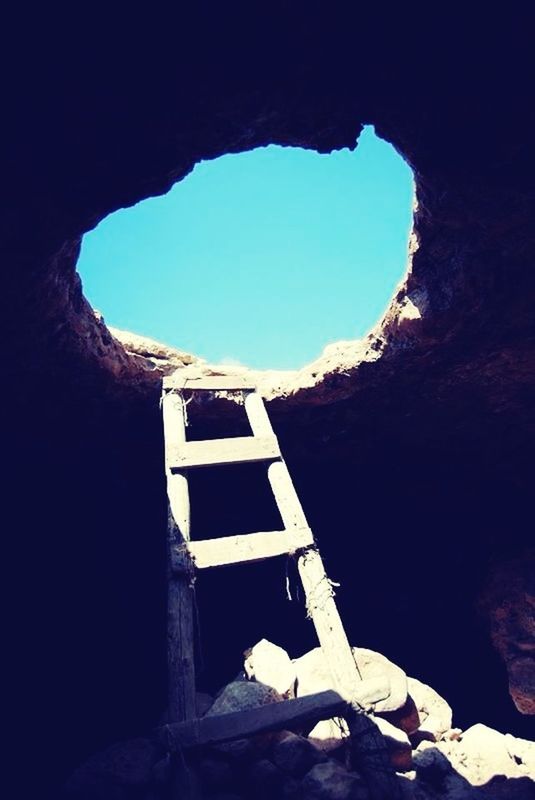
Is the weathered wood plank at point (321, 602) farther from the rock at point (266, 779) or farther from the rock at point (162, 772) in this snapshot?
the rock at point (162, 772)

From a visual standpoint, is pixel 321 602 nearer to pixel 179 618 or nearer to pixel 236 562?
pixel 236 562

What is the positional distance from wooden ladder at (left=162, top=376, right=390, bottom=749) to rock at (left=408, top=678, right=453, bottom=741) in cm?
164

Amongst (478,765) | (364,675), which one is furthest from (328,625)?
(478,765)

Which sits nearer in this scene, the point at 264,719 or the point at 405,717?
the point at 264,719

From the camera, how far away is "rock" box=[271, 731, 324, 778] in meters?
2.33

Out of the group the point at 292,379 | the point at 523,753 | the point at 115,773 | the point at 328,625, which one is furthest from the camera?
the point at 292,379

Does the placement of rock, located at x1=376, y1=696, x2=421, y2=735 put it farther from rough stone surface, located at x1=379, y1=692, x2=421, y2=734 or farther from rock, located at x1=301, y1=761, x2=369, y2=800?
rock, located at x1=301, y1=761, x2=369, y2=800

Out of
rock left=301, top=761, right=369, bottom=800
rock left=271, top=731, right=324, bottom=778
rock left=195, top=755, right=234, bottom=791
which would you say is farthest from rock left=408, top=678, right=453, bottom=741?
rock left=195, top=755, right=234, bottom=791

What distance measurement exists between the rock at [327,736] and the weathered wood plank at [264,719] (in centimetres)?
40

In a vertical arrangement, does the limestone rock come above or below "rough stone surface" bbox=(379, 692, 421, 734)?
above

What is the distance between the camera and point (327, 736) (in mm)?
2672

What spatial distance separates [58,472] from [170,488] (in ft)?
6.49

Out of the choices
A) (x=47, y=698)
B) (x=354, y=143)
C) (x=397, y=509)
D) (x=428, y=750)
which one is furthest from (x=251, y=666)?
(x=354, y=143)

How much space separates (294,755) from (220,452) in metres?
1.83
